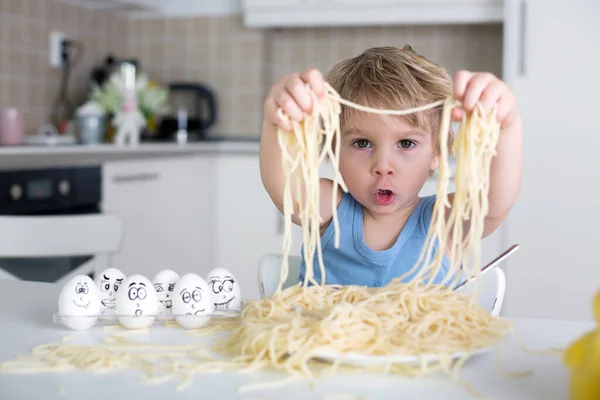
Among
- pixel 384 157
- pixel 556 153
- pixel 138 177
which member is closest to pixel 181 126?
pixel 138 177

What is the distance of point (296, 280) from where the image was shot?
140 centimetres

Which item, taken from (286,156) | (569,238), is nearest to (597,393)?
(286,156)

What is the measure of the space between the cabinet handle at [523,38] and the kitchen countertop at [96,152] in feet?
3.66

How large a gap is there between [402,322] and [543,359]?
14cm

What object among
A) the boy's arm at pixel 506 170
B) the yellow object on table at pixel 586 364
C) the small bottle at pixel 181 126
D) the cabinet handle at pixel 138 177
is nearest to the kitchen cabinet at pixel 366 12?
the small bottle at pixel 181 126

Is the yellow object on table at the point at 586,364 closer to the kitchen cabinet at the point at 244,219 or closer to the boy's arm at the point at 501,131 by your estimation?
the boy's arm at the point at 501,131

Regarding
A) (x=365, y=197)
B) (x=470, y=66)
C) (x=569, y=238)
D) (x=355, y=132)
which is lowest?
(x=569, y=238)

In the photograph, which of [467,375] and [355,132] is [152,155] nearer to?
[355,132]

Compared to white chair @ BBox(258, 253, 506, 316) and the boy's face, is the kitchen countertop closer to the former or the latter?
white chair @ BBox(258, 253, 506, 316)

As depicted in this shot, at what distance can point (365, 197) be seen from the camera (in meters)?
1.34

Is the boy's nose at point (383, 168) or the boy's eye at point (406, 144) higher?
the boy's eye at point (406, 144)

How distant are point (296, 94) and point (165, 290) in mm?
275

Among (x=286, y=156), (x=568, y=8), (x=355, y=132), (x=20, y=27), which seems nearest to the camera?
(x=286, y=156)

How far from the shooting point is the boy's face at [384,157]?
129cm
